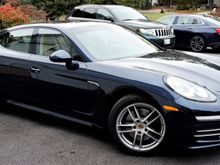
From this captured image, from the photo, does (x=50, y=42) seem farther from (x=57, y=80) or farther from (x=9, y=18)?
(x=9, y=18)

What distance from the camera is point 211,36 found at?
14.9 metres

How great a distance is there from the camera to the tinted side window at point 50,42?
565cm

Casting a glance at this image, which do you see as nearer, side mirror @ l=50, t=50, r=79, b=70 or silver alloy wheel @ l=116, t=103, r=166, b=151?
silver alloy wheel @ l=116, t=103, r=166, b=151

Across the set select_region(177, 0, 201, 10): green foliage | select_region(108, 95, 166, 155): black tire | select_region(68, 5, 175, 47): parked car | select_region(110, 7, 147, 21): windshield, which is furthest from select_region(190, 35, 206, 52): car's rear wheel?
select_region(177, 0, 201, 10): green foliage

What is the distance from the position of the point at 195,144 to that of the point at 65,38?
85.4 inches

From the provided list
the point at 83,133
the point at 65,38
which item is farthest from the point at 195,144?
the point at 65,38

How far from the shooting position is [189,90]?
453 centimetres

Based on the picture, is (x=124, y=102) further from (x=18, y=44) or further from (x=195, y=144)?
(x=18, y=44)

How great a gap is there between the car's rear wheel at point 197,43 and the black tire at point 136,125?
10.7 m

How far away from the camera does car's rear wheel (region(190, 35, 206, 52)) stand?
15057 millimetres

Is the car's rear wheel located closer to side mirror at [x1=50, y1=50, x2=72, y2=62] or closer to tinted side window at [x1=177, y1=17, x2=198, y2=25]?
tinted side window at [x1=177, y1=17, x2=198, y2=25]

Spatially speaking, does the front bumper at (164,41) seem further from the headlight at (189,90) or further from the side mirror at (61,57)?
the headlight at (189,90)

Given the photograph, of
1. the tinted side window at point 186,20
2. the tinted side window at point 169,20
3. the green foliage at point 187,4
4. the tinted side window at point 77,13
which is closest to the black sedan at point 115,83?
the tinted side window at point 77,13

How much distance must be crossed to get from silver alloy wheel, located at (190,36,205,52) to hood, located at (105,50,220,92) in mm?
9488
